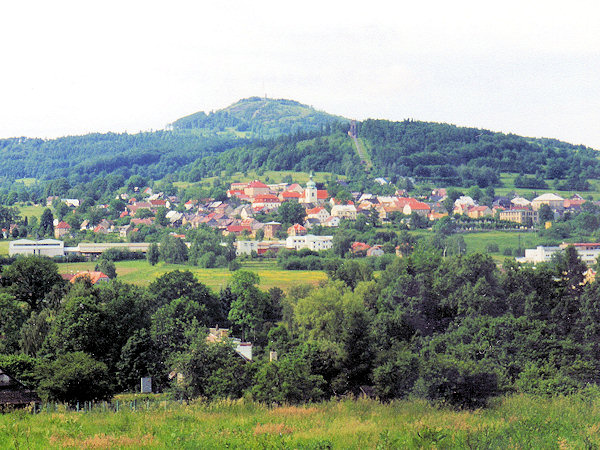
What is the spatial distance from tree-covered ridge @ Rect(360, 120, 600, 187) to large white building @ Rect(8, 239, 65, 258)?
46.5m

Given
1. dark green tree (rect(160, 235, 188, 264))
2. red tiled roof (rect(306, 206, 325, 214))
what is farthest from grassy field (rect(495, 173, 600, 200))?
dark green tree (rect(160, 235, 188, 264))

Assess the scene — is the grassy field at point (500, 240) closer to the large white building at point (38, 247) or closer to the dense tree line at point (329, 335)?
the dense tree line at point (329, 335)

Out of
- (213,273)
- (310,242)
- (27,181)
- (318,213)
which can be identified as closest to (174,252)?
(213,273)

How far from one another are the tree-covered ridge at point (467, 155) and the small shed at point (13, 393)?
7590 cm

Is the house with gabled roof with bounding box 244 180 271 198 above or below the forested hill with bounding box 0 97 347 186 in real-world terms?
below

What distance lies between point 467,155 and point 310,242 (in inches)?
1713

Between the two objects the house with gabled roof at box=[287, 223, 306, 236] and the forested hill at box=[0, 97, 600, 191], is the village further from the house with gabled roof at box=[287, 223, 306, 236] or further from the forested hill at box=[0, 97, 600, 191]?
the forested hill at box=[0, 97, 600, 191]

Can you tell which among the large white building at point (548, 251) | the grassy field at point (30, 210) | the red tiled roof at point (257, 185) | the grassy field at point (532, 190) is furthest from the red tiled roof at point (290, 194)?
the large white building at point (548, 251)

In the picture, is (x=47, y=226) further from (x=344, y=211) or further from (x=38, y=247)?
(x=344, y=211)

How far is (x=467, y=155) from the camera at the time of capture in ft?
309

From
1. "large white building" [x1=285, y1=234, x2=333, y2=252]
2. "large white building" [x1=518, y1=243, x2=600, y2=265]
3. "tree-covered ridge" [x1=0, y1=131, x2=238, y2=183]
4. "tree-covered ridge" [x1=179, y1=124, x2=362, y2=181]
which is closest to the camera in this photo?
"large white building" [x1=518, y1=243, x2=600, y2=265]

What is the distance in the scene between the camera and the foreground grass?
7.91 metres

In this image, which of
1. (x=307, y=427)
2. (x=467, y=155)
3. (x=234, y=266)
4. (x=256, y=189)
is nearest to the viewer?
(x=307, y=427)

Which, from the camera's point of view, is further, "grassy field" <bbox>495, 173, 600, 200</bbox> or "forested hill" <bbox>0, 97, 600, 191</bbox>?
"forested hill" <bbox>0, 97, 600, 191</bbox>
